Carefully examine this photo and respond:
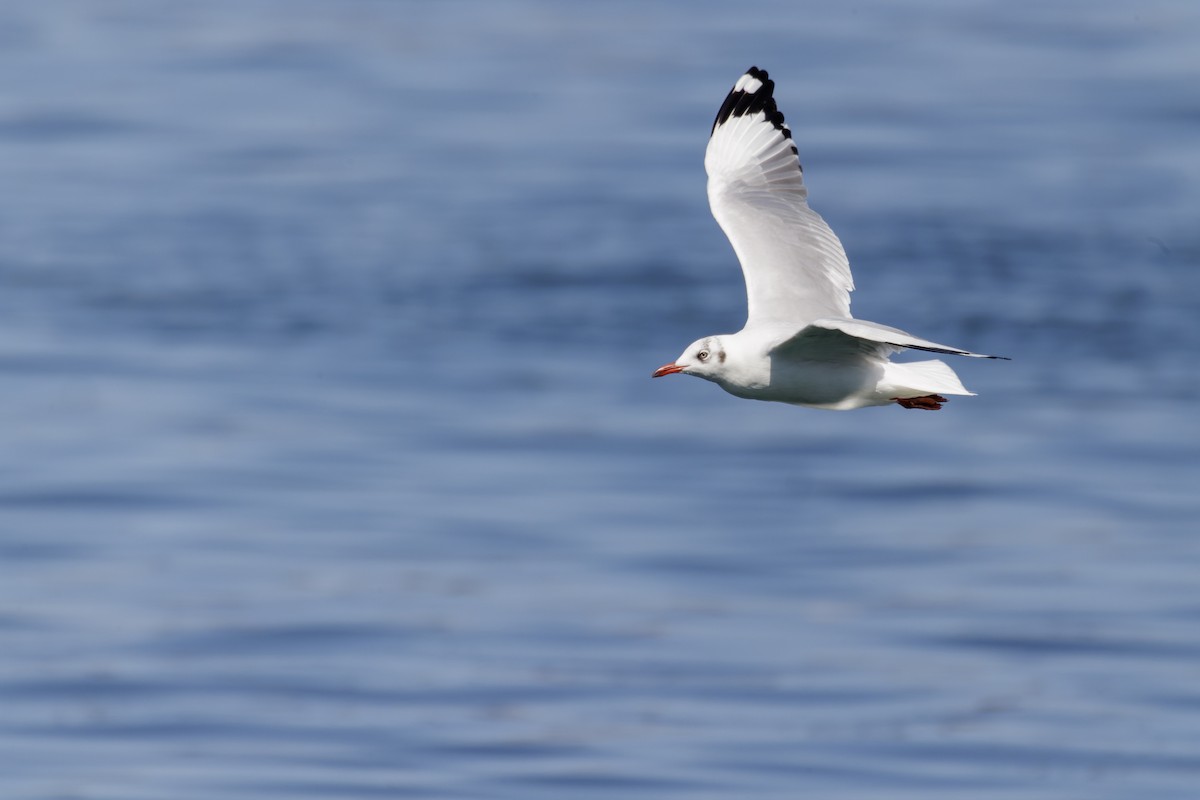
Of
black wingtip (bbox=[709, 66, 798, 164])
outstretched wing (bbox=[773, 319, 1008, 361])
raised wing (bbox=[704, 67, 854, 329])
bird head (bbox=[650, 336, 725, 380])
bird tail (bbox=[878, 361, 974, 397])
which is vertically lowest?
bird tail (bbox=[878, 361, 974, 397])

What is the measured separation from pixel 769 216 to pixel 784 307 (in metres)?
1.09

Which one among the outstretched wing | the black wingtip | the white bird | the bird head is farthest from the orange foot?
the black wingtip

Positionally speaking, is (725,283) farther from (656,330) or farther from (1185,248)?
(1185,248)

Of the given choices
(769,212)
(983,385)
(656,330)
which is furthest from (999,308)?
(769,212)

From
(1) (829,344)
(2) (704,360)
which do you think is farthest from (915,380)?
(2) (704,360)

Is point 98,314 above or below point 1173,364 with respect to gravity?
above

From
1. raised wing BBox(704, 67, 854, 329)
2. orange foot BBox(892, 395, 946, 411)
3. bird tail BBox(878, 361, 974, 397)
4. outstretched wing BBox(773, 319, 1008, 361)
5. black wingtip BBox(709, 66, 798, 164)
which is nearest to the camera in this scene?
outstretched wing BBox(773, 319, 1008, 361)

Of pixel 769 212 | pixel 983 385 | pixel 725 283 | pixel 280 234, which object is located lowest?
pixel 769 212

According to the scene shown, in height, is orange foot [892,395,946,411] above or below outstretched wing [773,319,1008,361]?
below

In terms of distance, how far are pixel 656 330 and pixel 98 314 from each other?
899 cm

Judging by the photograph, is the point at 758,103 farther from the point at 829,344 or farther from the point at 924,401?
the point at 829,344

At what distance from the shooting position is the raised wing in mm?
13164

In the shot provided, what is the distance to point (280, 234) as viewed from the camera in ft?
142

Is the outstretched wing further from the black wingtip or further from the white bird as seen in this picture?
the black wingtip
